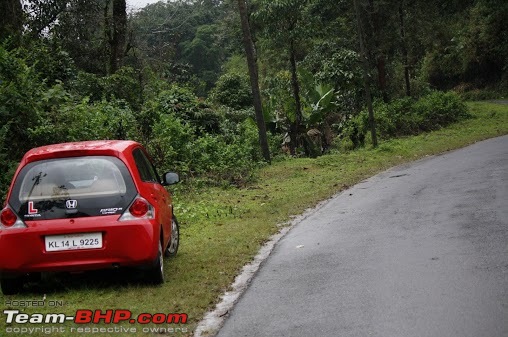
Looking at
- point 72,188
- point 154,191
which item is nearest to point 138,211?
point 72,188

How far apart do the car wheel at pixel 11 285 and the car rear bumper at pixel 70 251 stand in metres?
0.18

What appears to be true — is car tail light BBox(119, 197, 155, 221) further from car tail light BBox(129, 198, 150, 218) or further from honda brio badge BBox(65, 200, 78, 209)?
honda brio badge BBox(65, 200, 78, 209)

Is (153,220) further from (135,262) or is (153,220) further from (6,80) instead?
(6,80)

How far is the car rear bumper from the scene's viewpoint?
666 centimetres

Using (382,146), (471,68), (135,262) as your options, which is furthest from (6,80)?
(471,68)

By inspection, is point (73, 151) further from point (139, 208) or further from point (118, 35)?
point (118, 35)

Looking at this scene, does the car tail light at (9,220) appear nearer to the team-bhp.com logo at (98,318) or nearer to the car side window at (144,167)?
the team-bhp.com logo at (98,318)

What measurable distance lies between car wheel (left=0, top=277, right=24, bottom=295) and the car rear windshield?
2.41ft

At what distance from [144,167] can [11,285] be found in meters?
2.19

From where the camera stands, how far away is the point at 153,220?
275 inches

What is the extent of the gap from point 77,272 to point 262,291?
2023 millimetres

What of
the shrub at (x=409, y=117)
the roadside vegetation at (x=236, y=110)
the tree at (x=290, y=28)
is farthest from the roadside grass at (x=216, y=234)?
the tree at (x=290, y=28)

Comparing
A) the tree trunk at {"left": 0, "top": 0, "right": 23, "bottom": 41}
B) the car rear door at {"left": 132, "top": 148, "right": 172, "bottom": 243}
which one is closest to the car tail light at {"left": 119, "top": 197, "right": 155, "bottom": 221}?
the car rear door at {"left": 132, "top": 148, "right": 172, "bottom": 243}

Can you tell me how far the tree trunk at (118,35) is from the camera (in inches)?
966
